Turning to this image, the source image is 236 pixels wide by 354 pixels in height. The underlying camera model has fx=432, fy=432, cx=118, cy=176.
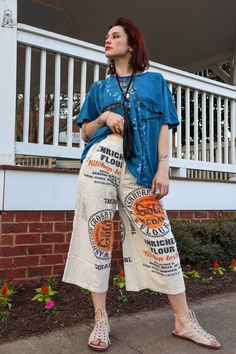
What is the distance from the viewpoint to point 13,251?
3514mm

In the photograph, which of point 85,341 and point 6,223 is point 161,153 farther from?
point 6,223

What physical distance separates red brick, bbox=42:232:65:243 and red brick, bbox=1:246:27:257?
20 cm

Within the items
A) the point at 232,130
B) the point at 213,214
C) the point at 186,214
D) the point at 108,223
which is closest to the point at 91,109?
the point at 108,223

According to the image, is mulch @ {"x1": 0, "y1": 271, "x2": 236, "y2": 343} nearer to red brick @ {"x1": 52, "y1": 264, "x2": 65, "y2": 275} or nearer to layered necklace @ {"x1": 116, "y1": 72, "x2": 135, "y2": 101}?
red brick @ {"x1": 52, "y1": 264, "x2": 65, "y2": 275}

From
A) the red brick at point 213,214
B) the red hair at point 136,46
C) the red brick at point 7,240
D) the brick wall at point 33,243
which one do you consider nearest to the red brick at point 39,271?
the brick wall at point 33,243

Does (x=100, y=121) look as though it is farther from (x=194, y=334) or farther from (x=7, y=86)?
(x=7, y=86)

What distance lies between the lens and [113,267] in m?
4.11

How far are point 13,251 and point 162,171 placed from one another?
5.32 ft

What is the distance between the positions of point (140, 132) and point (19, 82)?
6554 mm

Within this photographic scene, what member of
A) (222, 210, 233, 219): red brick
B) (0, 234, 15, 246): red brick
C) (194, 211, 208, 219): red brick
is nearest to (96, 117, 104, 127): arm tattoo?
(0, 234, 15, 246): red brick

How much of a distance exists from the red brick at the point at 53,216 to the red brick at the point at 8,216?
0.94 feet

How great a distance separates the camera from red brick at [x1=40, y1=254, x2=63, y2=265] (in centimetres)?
369

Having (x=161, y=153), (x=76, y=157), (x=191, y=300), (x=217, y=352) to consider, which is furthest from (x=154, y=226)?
(x=76, y=157)

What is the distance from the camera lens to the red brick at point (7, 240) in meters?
3.47
